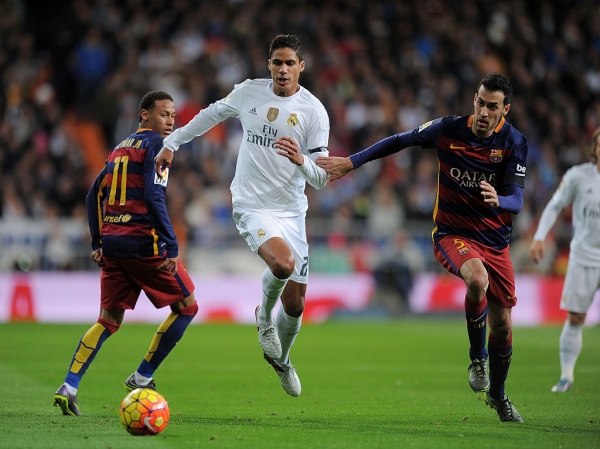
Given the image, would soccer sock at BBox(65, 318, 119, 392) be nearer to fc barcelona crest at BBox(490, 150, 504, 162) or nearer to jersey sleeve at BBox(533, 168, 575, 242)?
fc barcelona crest at BBox(490, 150, 504, 162)

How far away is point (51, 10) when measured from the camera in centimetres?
2328

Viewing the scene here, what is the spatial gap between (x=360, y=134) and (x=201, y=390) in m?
12.2

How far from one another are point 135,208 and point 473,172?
269 centimetres

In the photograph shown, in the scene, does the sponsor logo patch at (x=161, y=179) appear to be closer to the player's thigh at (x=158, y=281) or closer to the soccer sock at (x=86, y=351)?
the player's thigh at (x=158, y=281)

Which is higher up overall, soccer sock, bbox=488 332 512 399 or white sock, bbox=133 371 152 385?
soccer sock, bbox=488 332 512 399

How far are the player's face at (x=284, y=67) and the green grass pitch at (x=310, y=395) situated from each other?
274 centimetres

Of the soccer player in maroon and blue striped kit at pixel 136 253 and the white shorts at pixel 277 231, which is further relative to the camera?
the white shorts at pixel 277 231

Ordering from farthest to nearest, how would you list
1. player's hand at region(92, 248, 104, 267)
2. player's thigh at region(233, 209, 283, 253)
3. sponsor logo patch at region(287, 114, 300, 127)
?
sponsor logo patch at region(287, 114, 300, 127)
player's thigh at region(233, 209, 283, 253)
player's hand at region(92, 248, 104, 267)

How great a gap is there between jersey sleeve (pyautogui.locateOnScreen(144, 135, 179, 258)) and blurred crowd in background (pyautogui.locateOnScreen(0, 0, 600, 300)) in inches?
417

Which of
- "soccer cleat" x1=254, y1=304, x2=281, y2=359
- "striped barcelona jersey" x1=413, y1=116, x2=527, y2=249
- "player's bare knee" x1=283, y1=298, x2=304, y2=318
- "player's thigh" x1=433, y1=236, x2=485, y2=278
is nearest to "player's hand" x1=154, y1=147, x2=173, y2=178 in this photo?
"soccer cleat" x1=254, y1=304, x2=281, y2=359

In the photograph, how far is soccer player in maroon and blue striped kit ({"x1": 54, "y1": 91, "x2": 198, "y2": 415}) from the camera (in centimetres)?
718

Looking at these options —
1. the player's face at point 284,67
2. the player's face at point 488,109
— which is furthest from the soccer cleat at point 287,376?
the player's face at point 488,109

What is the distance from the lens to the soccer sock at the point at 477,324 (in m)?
7.04

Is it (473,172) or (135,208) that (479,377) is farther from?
(135,208)
